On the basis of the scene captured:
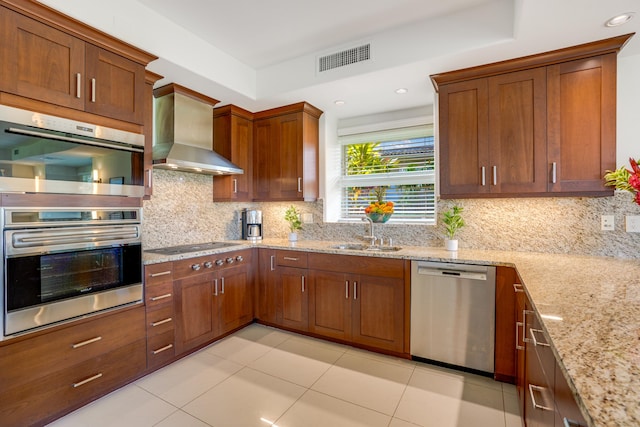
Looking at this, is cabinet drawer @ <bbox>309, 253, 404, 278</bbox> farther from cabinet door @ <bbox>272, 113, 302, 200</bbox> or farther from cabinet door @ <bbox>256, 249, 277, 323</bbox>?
cabinet door @ <bbox>272, 113, 302, 200</bbox>

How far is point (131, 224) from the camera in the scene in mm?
2154

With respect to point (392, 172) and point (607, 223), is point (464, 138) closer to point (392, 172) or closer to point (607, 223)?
point (392, 172)

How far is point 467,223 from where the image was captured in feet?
9.33

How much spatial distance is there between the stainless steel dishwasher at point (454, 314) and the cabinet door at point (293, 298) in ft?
3.51

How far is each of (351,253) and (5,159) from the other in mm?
2379

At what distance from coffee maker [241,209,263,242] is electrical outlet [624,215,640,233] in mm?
3413

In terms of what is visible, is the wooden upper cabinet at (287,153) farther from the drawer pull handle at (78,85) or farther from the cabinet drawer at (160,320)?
the drawer pull handle at (78,85)

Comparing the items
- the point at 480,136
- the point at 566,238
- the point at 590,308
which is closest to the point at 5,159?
the point at 590,308

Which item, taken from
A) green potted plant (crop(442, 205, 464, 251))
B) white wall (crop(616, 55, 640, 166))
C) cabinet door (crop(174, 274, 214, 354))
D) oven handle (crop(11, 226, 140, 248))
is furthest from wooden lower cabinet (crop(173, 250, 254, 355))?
white wall (crop(616, 55, 640, 166))

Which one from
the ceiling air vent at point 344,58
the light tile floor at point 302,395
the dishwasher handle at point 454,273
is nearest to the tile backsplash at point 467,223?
the dishwasher handle at point 454,273

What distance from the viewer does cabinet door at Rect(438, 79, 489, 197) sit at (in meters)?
2.51

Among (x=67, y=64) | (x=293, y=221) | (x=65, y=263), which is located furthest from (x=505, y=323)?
(x=67, y=64)

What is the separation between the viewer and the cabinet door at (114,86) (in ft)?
6.48

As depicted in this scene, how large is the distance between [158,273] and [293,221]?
1.64 metres
